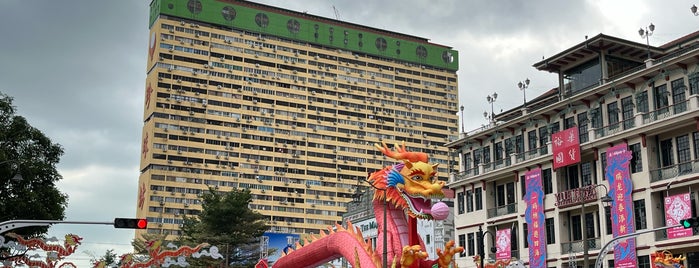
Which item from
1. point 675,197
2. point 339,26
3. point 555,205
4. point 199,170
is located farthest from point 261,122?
point 675,197

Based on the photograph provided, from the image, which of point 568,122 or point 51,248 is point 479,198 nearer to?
point 568,122

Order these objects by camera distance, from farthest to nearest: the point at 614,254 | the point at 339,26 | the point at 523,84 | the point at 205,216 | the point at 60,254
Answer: the point at 339,26
the point at 205,216
the point at 523,84
the point at 614,254
the point at 60,254

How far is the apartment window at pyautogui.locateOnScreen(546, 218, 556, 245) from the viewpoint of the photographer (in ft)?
154

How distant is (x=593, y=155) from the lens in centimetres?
4469

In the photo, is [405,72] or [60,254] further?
[405,72]

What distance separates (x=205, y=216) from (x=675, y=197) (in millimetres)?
32066

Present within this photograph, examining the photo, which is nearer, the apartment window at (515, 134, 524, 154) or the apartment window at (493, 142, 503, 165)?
the apartment window at (515, 134, 524, 154)

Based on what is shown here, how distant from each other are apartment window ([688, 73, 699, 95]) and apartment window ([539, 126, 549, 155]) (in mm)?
10274

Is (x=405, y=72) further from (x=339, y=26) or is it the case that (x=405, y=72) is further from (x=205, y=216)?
(x=205, y=216)

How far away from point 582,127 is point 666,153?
5911 millimetres

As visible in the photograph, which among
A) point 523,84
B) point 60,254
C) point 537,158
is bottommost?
point 60,254

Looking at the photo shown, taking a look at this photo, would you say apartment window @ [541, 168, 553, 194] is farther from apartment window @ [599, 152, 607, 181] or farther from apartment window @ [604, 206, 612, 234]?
apartment window @ [604, 206, 612, 234]

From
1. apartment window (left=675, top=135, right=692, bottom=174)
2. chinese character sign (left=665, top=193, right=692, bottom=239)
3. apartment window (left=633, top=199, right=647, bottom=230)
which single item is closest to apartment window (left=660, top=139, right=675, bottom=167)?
apartment window (left=675, top=135, right=692, bottom=174)

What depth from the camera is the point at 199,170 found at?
103 metres
